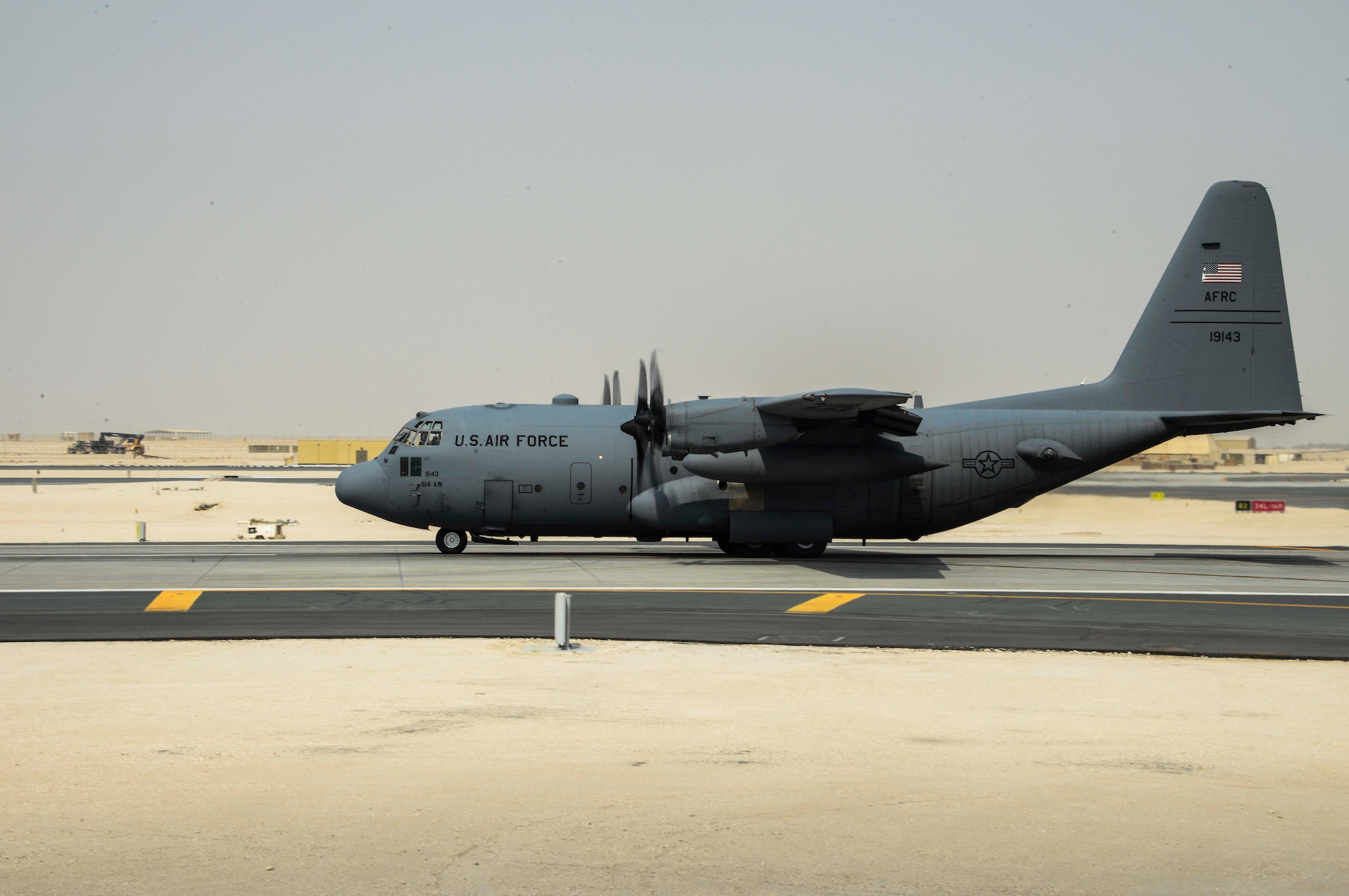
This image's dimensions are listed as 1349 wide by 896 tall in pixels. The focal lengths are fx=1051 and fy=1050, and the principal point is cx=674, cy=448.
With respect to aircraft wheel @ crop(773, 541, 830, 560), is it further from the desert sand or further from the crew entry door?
the desert sand

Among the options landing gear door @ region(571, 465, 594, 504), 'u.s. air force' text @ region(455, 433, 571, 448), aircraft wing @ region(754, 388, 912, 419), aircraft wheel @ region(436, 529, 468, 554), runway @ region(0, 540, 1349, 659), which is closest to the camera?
runway @ region(0, 540, 1349, 659)

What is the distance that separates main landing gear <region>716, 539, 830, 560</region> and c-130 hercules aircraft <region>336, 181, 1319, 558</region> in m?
0.05

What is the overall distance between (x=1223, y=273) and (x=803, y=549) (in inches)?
552

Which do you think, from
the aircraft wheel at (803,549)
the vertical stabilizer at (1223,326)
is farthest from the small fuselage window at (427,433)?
the vertical stabilizer at (1223,326)

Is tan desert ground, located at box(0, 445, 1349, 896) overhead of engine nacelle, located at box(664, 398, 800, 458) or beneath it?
beneath

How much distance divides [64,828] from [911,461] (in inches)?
885

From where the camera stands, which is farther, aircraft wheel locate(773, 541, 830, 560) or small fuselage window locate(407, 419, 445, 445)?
small fuselage window locate(407, 419, 445, 445)

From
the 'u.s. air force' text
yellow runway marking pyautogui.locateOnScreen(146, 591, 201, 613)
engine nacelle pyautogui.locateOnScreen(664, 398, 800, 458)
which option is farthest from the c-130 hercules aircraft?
yellow runway marking pyautogui.locateOnScreen(146, 591, 201, 613)

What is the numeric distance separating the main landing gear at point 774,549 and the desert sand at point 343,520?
46.1ft

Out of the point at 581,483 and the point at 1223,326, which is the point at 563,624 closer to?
the point at 581,483

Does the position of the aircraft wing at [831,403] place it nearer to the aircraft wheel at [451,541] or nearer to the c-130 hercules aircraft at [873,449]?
the c-130 hercules aircraft at [873,449]

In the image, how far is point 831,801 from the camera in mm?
8414

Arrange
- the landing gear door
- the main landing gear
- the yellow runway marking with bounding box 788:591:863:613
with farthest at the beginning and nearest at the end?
the main landing gear → the landing gear door → the yellow runway marking with bounding box 788:591:863:613

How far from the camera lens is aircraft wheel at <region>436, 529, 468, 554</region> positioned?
28.8 m
